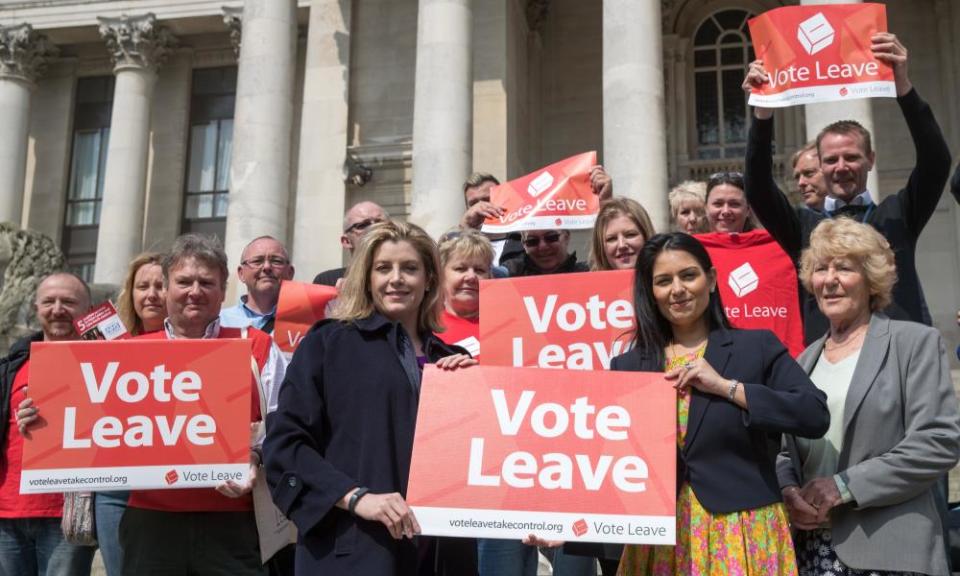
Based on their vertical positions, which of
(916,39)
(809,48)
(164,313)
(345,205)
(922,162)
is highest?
(916,39)

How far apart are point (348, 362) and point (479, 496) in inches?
31.0

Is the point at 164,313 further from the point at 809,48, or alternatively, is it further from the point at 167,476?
the point at 809,48

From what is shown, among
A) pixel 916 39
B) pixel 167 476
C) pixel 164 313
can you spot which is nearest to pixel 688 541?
pixel 167 476

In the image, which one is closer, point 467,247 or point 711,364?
point 711,364

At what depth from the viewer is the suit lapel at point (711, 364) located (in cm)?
380

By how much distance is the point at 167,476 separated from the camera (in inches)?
182

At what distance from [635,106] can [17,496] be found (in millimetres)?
11795

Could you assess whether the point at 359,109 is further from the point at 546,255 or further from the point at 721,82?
the point at 546,255

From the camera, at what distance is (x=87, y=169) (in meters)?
27.9

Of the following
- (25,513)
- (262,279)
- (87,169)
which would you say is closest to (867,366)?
(262,279)

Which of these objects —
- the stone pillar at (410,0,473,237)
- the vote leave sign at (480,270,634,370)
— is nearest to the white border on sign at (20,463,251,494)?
the vote leave sign at (480,270,634,370)

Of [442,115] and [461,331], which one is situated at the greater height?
[442,115]

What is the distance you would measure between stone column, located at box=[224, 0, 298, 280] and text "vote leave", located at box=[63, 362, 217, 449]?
522 inches

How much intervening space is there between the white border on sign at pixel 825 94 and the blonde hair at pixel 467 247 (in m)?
1.94
